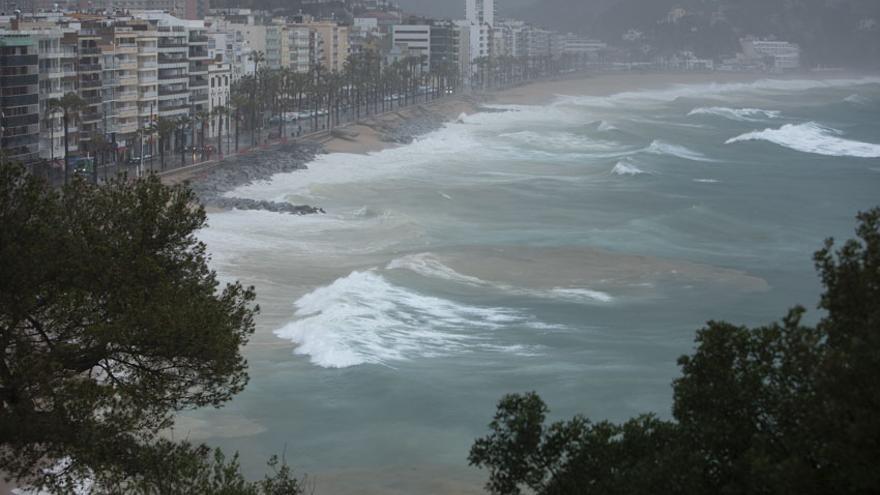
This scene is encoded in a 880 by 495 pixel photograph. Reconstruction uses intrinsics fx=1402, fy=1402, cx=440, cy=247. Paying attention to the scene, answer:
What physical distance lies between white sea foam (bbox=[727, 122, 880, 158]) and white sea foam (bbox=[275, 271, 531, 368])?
58182mm

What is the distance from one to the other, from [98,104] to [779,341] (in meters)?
52.0

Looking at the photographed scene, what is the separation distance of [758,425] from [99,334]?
21.3 feet

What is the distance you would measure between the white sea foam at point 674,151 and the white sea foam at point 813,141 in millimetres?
7937

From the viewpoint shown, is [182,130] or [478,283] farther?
[182,130]

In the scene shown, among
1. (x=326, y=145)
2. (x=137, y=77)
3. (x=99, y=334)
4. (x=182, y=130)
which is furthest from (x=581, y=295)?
(x=326, y=145)

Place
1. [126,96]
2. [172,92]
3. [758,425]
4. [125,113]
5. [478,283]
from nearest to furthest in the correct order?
[758,425] < [478,283] < [125,113] < [126,96] < [172,92]

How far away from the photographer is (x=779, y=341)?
41.6 ft

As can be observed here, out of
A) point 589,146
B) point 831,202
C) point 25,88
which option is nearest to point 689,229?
point 831,202

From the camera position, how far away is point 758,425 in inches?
496

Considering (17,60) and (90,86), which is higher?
(17,60)

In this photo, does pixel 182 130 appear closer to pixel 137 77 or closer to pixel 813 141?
pixel 137 77

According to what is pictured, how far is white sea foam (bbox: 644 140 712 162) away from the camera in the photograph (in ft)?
261

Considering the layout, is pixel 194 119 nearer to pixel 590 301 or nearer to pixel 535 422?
pixel 590 301

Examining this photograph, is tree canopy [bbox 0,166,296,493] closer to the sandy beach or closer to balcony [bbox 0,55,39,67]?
balcony [bbox 0,55,39,67]
